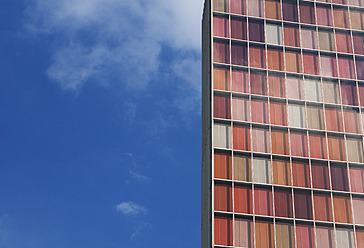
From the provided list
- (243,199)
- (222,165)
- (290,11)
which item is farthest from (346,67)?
(243,199)

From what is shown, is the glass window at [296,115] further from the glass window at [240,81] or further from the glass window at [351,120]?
the glass window at [240,81]

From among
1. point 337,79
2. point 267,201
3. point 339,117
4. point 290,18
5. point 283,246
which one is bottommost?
point 283,246

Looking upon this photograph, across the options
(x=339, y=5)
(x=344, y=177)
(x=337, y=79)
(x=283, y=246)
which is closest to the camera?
(x=283, y=246)

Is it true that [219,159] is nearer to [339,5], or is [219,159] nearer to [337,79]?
[337,79]

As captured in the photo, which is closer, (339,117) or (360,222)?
(360,222)

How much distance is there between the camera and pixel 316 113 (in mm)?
82812

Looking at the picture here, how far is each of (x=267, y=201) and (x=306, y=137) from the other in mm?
10890

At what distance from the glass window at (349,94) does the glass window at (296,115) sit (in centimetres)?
641

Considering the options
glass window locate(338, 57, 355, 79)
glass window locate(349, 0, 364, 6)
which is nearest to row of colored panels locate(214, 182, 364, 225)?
glass window locate(338, 57, 355, 79)

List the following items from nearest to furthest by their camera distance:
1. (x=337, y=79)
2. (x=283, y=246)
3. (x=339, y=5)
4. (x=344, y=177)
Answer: (x=283, y=246)
(x=344, y=177)
(x=337, y=79)
(x=339, y=5)

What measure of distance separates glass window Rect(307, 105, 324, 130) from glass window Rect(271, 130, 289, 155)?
3.91 metres

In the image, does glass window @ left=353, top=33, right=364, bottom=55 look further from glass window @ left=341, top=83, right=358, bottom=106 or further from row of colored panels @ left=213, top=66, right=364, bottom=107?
glass window @ left=341, top=83, right=358, bottom=106

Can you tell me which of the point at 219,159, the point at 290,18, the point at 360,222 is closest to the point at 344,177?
the point at 360,222

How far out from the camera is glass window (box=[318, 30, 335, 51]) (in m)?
88.5
